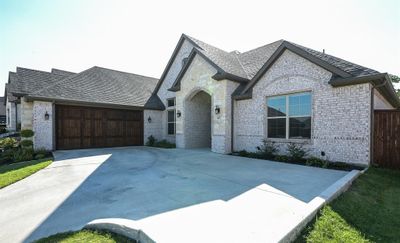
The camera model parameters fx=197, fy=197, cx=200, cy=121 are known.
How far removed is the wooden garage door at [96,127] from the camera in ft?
40.1

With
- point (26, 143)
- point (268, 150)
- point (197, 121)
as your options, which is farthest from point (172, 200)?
point (26, 143)

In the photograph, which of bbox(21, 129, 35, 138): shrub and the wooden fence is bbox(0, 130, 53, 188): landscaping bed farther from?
the wooden fence

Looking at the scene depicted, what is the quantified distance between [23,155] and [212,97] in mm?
10179

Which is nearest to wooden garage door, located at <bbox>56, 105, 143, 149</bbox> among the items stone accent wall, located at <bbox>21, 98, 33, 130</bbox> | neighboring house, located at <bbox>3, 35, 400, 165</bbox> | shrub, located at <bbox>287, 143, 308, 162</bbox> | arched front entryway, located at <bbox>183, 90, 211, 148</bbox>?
neighboring house, located at <bbox>3, 35, 400, 165</bbox>

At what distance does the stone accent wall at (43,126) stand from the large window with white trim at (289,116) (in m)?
12.3

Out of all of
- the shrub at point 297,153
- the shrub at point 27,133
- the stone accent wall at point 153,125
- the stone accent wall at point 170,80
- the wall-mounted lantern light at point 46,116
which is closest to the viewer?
the shrub at point 297,153

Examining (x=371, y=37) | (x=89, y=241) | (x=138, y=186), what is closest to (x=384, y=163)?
(x=371, y=37)

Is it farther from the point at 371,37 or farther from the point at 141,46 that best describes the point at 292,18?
the point at 141,46

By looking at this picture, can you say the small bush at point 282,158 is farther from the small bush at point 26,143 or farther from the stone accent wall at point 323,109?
the small bush at point 26,143

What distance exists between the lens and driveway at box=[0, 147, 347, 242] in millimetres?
3064

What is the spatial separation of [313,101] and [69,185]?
30.4 ft

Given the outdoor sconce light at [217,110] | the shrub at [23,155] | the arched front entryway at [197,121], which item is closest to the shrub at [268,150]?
the outdoor sconce light at [217,110]

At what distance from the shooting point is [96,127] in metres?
13.4

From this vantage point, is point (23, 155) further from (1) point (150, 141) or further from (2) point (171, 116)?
(2) point (171, 116)
